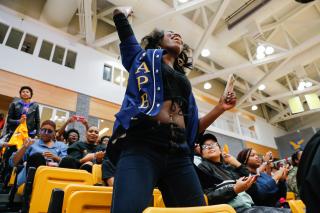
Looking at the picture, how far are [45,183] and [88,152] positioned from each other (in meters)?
1.30

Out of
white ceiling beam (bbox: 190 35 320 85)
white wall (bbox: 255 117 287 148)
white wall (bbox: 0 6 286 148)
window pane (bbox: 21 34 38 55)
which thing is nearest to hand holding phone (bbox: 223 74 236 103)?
white wall (bbox: 0 6 286 148)

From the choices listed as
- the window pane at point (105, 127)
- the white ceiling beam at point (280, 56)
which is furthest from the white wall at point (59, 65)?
the white ceiling beam at point (280, 56)

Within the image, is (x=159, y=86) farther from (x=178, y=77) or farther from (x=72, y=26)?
(x=72, y=26)

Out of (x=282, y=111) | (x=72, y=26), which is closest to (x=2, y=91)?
(x=72, y=26)

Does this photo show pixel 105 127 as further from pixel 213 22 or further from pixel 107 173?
pixel 107 173

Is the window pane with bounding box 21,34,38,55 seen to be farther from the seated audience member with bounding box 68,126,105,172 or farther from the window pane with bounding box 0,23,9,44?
the seated audience member with bounding box 68,126,105,172

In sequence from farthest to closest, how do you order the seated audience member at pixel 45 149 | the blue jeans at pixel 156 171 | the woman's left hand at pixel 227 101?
the seated audience member at pixel 45 149 < the woman's left hand at pixel 227 101 < the blue jeans at pixel 156 171

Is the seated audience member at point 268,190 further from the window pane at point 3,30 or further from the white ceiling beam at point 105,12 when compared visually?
the white ceiling beam at point 105,12

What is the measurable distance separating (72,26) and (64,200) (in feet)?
22.4

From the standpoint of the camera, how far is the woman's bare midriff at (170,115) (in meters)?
0.94

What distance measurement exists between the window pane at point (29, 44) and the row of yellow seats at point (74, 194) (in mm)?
5190

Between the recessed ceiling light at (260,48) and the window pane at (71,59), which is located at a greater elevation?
the recessed ceiling light at (260,48)

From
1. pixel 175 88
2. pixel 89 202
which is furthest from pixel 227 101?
pixel 89 202

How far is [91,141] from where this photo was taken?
297 cm
